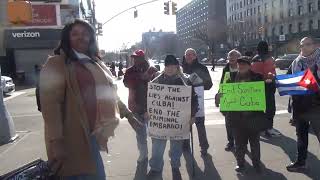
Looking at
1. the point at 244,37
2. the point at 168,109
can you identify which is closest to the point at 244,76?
the point at 168,109

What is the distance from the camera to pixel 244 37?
94375 mm

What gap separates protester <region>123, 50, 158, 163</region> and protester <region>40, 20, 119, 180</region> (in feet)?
10.4

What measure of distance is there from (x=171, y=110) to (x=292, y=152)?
8.39 feet

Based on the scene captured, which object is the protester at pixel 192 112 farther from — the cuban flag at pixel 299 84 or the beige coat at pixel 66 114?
the beige coat at pixel 66 114

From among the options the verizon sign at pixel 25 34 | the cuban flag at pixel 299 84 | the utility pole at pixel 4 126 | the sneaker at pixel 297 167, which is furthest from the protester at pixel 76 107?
the verizon sign at pixel 25 34

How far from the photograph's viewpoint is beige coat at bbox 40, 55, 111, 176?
3160 mm

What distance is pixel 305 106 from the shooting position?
19.5 feet

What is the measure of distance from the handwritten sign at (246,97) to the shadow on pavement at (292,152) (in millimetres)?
1074

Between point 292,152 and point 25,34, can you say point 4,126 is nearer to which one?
point 292,152

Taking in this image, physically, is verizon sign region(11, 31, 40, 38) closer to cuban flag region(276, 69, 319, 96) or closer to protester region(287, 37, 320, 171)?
cuban flag region(276, 69, 319, 96)

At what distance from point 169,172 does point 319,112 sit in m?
2.23

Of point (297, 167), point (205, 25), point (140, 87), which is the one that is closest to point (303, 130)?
point (297, 167)

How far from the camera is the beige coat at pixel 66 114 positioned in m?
3.16

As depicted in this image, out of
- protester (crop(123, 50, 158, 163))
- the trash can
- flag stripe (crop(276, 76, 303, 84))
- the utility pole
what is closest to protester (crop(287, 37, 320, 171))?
flag stripe (crop(276, 76, 303, 84))
